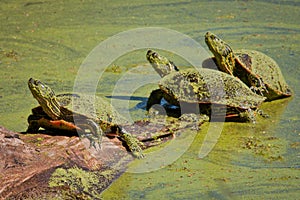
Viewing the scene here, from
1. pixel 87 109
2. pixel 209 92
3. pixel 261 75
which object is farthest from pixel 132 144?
pixel 261 75

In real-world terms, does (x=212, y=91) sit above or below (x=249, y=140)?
above

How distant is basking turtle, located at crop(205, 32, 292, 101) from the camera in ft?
18.0

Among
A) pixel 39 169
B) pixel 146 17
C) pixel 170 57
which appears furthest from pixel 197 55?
pixel 39 169

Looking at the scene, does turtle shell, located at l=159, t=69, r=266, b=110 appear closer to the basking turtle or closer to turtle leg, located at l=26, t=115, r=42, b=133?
the basking turtle

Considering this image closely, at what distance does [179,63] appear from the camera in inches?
251

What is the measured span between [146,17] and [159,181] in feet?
12.5

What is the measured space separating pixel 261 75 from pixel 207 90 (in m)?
0.71

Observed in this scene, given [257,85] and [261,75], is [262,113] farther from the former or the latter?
[261,75]

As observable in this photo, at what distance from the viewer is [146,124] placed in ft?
15.8

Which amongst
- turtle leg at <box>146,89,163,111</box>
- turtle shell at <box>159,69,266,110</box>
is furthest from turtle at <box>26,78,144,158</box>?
turtle leg at <box>146,89,163,111</box>

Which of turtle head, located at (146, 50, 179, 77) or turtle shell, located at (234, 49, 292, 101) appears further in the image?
turtle head, located at (146, 50, 179, 77)

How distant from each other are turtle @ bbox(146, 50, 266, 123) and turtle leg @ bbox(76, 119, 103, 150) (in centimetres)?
102

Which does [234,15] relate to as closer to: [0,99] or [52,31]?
[52,31]

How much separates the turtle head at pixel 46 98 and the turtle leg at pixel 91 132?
19 cm
